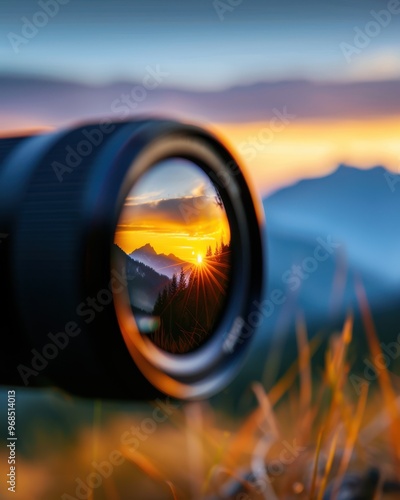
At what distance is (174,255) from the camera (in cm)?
150

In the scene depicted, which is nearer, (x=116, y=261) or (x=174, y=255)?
(x=116, y=261)

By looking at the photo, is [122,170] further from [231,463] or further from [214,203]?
[231,463]

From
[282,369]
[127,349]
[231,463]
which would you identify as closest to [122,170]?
[127,349]

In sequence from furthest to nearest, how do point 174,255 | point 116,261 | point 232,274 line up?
point 232,274
point 174,255
point 116,261

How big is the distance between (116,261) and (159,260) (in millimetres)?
111

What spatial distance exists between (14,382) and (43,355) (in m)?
0.12

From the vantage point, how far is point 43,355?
1.48 metres

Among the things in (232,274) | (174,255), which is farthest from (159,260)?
(232,274)

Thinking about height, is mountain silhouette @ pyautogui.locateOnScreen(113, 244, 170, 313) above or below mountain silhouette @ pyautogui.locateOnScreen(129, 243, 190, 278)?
below

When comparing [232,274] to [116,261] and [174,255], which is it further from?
[116,261]

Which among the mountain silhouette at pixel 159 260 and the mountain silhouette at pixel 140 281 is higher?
the mountain silhouette at pixel 159 260

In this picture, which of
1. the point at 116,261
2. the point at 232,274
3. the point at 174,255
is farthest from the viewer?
the point at 232,274

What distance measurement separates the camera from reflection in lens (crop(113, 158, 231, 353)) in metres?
1.43

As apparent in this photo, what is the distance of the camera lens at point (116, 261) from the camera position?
Result: 137 centimetres
